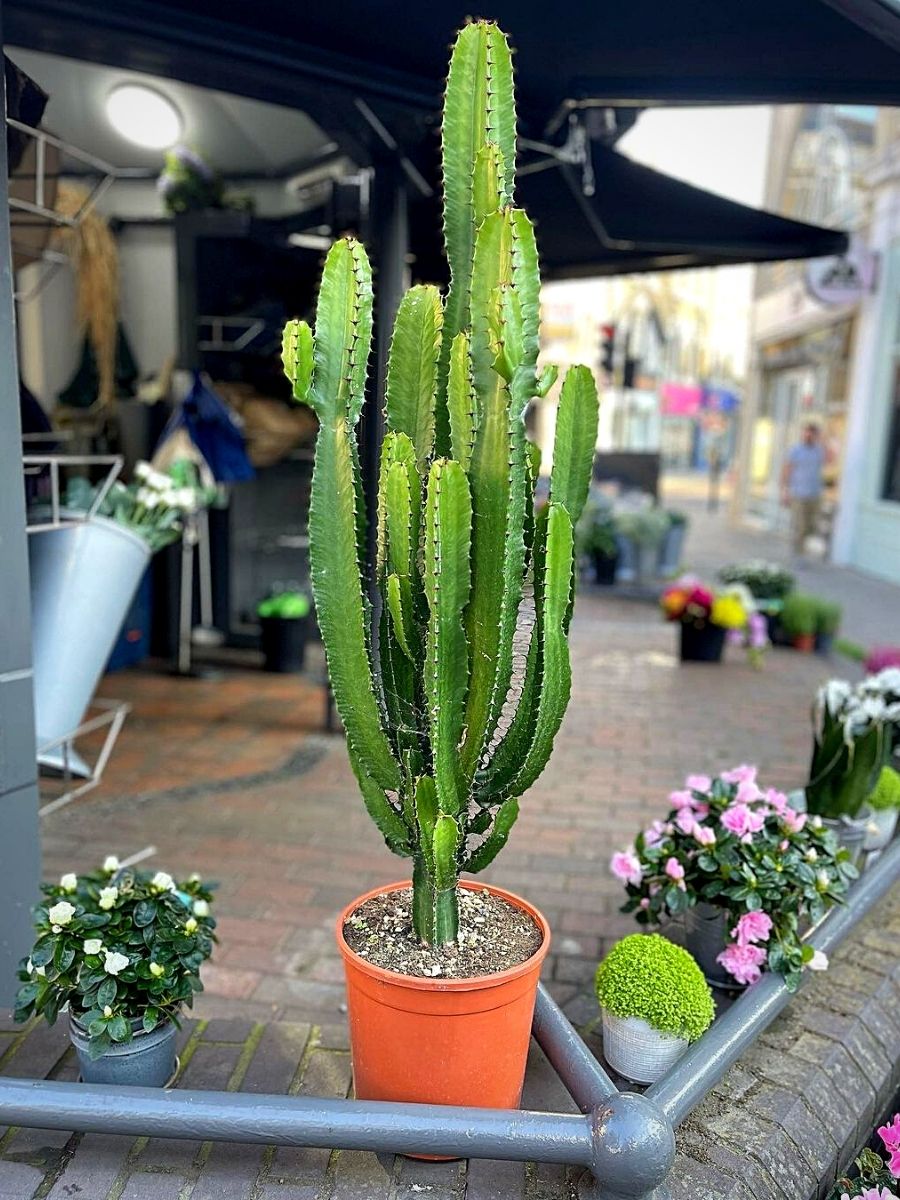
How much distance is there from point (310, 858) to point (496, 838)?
1821 mm

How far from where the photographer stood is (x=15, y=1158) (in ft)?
6.32

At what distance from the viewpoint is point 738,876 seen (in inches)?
94.6

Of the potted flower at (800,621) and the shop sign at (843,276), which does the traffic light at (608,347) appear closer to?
the shop sign at (843,276)

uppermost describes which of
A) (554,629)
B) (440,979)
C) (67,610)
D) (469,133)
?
(469,133)

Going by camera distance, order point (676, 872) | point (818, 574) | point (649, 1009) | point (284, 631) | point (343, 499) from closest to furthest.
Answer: point (343, 499)
point (649, 1009)
point (676, 872)
point (284, 631)
point (818, 574)

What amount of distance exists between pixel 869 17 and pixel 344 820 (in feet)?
10.7

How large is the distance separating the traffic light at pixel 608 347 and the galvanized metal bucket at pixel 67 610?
41.6ft

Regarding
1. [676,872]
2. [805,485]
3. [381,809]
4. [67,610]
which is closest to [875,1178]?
[676,872]

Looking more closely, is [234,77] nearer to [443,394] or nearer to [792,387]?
[443,394]

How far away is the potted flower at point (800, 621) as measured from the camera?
7420 mm

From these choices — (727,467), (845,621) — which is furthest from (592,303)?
(845,621)

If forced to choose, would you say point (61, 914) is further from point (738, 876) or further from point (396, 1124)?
point (738, 876)

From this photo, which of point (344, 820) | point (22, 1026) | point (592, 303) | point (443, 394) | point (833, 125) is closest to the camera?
point (443, 394)

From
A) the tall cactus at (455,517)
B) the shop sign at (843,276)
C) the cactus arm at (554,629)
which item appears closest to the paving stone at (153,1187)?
the tall cactus at (455,517)
